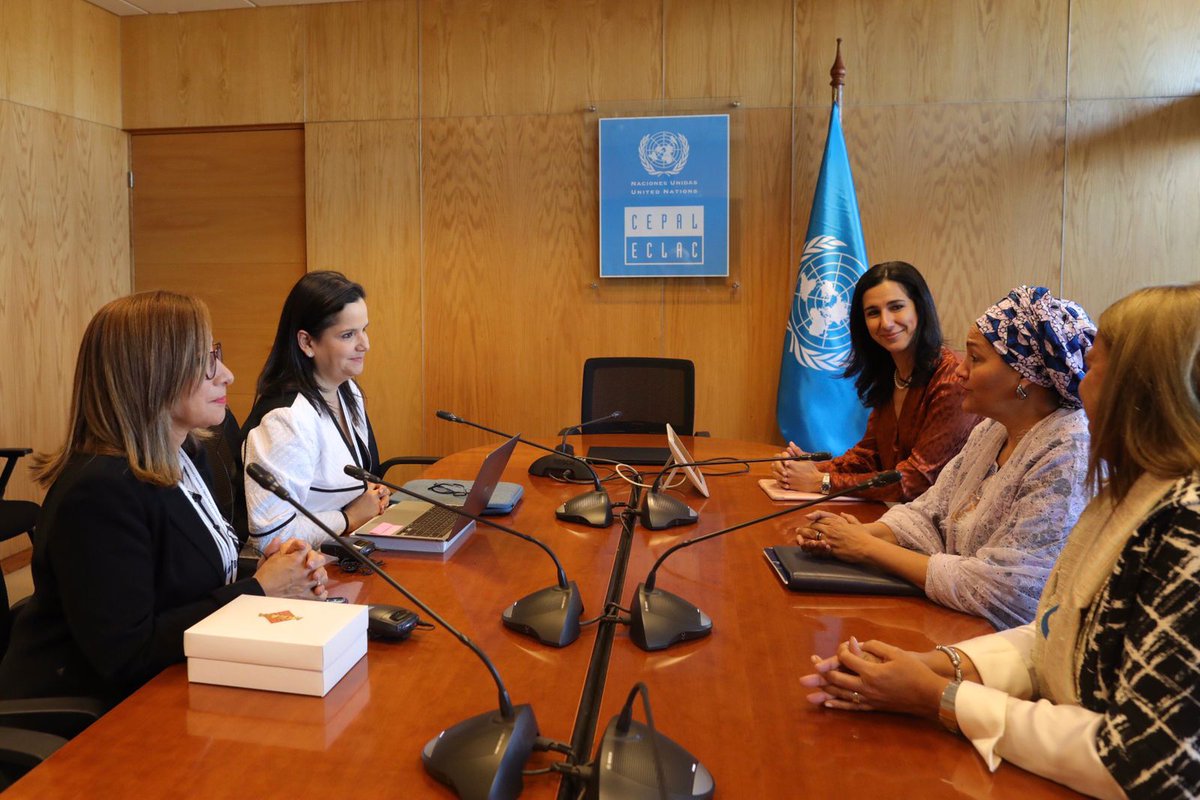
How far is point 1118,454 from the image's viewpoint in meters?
1.07

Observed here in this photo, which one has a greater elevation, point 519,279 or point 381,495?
→ point 519,279

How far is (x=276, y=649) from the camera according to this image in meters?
1.17

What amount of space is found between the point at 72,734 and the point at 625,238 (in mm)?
3470

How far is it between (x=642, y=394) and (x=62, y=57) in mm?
3548

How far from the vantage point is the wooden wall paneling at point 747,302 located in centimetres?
421

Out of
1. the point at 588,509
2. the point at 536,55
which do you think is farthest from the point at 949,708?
the point at 536,55

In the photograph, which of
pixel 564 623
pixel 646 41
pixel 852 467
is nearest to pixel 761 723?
pixel 564 623

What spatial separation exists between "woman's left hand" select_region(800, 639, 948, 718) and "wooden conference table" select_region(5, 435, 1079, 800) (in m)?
0.02

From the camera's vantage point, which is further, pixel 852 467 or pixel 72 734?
pixel 852 467

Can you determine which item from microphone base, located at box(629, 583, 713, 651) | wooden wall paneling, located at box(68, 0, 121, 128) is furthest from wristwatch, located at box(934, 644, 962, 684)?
wooden wall paneling, located at box(68, 0, 121, 128)

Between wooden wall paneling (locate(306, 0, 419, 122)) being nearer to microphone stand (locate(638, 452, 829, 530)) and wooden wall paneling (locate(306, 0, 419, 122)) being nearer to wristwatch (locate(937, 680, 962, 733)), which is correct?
microphone stand (locate(638, 452, 829, 530))

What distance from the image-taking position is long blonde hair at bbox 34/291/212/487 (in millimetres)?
1418

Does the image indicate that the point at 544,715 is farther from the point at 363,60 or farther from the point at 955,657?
the point at 363,60

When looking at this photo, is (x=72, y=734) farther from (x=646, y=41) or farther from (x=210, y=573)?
(x=646, y=41)
